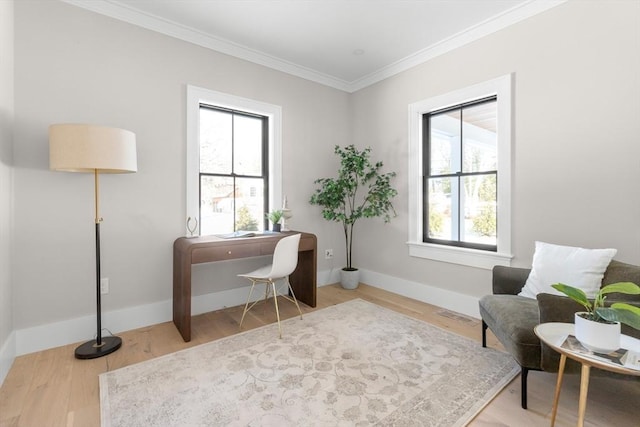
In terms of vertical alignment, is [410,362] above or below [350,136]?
below

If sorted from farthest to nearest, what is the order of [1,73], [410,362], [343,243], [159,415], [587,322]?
[343,243] < [410,362] < [1,73] < [159,415] < [587,322]

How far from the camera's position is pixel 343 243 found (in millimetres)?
4309

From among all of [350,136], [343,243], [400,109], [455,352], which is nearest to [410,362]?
[455,352]

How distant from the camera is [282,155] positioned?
11.9 ft

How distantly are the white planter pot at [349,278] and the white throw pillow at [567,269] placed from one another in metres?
2.04

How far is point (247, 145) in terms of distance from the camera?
11.3 ft

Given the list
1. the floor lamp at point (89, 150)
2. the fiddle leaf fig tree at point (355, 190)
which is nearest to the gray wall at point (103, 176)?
the floor lamp at point (89, 150)

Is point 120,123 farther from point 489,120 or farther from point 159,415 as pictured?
point 489,120

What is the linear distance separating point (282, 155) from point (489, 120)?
228 centimetres

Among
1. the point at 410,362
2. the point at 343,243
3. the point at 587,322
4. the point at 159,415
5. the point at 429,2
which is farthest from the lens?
the point at 343,243

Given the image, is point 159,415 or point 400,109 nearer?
point 159,415

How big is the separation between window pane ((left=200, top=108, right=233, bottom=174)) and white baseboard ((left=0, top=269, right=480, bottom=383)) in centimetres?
137

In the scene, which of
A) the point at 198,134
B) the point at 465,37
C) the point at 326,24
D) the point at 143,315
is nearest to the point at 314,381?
the point at 143,315

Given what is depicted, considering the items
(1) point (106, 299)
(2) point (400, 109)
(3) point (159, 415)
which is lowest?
(3) point (159, 415)
